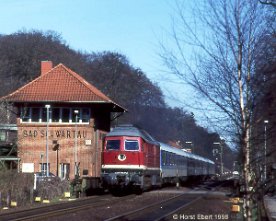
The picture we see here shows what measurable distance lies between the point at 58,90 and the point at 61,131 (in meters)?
4.61

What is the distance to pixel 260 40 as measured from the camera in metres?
10.7

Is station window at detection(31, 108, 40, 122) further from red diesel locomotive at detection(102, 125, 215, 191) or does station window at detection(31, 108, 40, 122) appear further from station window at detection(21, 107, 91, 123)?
red diesel locomotive at detection(102, 125, 215, 191)

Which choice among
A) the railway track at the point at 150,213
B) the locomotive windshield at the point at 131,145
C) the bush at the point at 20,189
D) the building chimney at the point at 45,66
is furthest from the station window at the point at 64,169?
the railway track at the point at 150,213

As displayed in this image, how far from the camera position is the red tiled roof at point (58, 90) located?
58594 mm

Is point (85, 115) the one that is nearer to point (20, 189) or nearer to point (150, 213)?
point (20, 189)

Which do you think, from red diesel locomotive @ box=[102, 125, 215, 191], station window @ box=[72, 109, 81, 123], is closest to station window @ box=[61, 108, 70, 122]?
station window @ box=[72, 109, 81, 123]

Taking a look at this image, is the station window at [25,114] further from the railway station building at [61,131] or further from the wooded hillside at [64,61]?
the wooded hillside at [64,61]

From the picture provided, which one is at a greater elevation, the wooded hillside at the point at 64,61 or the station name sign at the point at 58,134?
the wooded hillside at the point at 64,61

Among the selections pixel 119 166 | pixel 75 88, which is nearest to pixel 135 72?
pixel 75 88

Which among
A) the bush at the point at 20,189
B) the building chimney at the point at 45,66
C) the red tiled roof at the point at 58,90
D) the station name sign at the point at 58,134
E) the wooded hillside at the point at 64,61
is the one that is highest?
the wooded hillside at the point at 64,61

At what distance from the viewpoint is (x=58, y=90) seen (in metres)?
61.0

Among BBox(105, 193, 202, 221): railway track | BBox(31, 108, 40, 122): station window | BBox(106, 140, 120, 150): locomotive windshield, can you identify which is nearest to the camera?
BBox(105, 193, 202, 221): railway track

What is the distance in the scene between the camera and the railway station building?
5747 cm

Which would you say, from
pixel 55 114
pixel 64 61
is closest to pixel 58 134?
pixel 55 114
